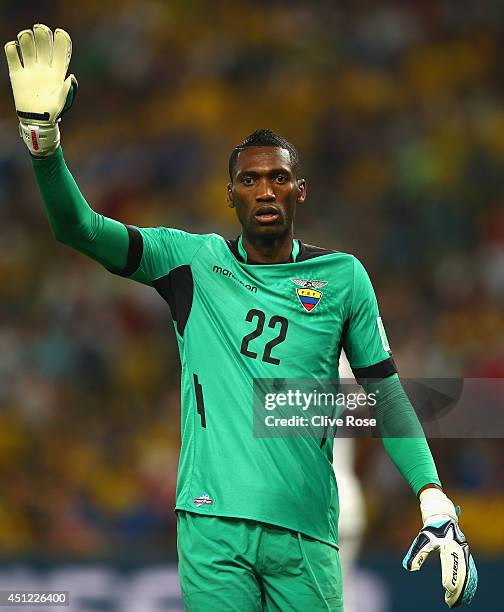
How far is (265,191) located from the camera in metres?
3.59

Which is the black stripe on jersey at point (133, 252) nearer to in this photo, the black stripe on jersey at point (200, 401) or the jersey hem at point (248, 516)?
the black stripe on jersey at point (200, 401)

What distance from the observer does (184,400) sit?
3525 mm

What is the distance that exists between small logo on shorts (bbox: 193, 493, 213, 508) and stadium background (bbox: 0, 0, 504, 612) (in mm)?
3295

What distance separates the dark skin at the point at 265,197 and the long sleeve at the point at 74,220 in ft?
1.25

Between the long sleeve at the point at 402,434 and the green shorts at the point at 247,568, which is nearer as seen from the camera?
the green shorts at the point at 247,568

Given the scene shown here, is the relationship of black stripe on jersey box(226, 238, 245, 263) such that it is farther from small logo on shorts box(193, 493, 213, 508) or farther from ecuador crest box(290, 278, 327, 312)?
small logo on shorts box(193, 493, 213, 508)

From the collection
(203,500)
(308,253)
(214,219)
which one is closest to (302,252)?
(308,253)

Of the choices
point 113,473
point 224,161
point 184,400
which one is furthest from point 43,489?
point 184,400

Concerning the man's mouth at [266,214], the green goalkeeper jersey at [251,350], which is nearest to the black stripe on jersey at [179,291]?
the green goalkeeper jersey at [251,350]

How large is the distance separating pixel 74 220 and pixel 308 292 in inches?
29.2

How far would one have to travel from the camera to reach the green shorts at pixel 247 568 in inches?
130

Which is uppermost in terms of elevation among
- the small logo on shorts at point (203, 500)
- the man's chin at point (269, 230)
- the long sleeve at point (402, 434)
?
the man's chin at point (269, 230)

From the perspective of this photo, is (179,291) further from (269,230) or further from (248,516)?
(248,516)

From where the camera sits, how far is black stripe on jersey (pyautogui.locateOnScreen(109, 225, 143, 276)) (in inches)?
142
